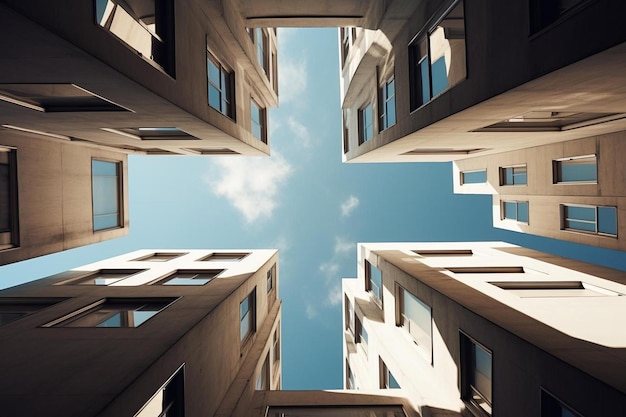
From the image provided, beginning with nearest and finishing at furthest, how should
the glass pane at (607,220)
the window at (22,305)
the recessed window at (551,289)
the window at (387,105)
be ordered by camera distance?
the window at (22,305) → the recessed window at (551,289) → the glass pane at (607,220) → the window at (387,105)

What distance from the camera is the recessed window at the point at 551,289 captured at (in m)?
16.8

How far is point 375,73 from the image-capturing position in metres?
23.0

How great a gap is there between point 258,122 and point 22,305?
19071mm

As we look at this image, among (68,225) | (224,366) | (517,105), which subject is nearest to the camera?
(517,105)

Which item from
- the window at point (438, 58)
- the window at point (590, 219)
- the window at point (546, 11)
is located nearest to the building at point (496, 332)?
the window at point (590, 219)

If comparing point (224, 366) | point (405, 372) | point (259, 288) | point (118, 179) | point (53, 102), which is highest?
point (53, 102)

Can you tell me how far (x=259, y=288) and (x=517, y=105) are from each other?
1978 centimetres

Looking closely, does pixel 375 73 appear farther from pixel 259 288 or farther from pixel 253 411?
pixel 253 411

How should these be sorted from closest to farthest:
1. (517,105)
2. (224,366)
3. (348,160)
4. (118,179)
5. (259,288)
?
1. (517,105)
2. (224,366)
3. (118,179)
4. (259,288)
5. (348,160)

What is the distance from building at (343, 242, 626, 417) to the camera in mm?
9422

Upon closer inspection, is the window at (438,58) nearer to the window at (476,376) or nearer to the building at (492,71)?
the building at (492,71)

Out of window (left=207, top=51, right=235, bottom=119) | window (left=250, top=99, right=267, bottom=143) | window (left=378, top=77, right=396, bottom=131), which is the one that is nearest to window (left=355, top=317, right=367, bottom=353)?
window (left=378, top=77, right=396, bottom=131)

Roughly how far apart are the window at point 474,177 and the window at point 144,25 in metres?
28.5

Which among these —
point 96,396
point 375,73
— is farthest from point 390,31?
point 96,396
